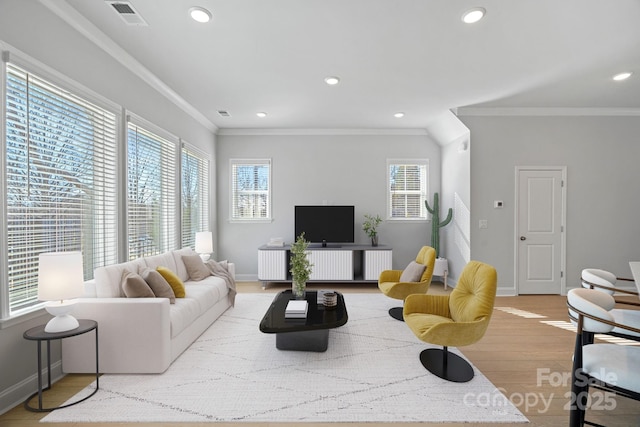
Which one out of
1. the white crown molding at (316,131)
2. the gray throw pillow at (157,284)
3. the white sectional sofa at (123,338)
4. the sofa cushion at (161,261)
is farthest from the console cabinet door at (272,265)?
the white sectional sofa at (123,338)

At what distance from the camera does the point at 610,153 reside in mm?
4980

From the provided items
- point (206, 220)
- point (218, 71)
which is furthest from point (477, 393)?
point (206, 220)

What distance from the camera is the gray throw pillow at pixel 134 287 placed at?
268 cm

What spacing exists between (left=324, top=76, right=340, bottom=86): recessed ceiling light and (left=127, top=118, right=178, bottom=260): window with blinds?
7.38ft

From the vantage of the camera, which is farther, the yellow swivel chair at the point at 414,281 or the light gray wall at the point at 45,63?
the yellow swivel chair at the point at 414,281

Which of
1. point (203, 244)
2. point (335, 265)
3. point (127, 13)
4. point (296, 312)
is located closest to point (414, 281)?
point (296, 312)

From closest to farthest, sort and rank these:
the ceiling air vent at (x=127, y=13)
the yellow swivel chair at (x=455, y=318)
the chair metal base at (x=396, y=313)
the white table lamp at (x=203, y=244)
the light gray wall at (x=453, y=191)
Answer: the yellow swivel chair at (x=455, y=318) → the ceiling air vent at (x=127, y=13) → the chair metal base at (x=396, y=313) → the white table lamp at (x=203, y=244) → the light gray wall at (x=453, y=191)

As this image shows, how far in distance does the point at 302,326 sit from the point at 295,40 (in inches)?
103

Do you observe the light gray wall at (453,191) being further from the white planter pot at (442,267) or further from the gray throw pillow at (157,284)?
the gray throw pillow at (157,284)

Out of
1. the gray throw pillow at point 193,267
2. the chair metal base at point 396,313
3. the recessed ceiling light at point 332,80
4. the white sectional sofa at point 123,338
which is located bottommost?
the chair metal base at point 396,313

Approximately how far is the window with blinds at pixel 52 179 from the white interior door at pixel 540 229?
569cm

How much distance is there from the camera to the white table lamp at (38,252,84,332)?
2.04 metres

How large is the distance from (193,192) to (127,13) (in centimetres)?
295

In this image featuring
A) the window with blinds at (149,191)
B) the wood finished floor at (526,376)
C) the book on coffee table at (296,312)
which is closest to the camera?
the wood finished floor at (526,376)
